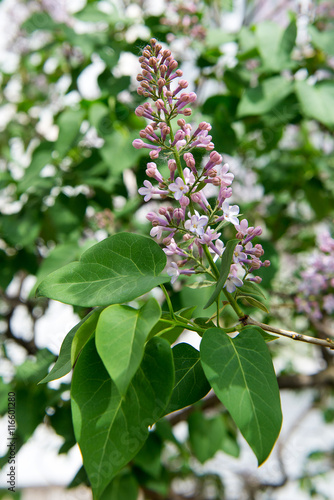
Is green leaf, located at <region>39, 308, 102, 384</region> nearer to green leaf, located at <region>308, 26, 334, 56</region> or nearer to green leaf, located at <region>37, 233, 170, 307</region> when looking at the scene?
green leaf, located at <region>37, 233, 170, 307</region>

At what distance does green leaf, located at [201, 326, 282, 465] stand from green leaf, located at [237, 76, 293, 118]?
0.74 meters

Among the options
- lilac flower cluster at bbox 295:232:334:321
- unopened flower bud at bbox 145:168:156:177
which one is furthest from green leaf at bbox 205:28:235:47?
unopened flower bud at bbox 145:168:156:177

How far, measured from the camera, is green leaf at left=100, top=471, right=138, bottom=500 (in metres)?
1.15

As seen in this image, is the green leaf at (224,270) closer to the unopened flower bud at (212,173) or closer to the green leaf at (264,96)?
the unopened flower bud at (212,173)

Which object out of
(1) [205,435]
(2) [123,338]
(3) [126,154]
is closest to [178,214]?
(2) [123,338]

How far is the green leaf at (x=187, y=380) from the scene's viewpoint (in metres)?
0.49

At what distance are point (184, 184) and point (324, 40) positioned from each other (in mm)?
880

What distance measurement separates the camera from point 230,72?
4.11ft

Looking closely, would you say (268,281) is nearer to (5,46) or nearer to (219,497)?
(219,497)

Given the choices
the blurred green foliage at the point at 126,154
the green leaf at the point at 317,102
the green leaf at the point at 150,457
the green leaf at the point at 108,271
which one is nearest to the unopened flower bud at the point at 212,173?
the green leaf at the point at 108,271

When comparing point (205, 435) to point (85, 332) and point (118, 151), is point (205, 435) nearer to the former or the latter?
point (118, 151)

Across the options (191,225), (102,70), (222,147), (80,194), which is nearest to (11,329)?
(80,194)

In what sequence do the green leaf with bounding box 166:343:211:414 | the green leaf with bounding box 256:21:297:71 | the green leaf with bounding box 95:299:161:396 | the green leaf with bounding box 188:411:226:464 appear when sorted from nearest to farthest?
the green leaf with bounding box 95:299:161:396
the green leaf with bounding box 166:343:211:414
the green leaf with bounding box 256:21:297:71
the green leaf with bounding box 188:411:226:464

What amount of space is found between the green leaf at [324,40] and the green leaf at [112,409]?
984 mm
